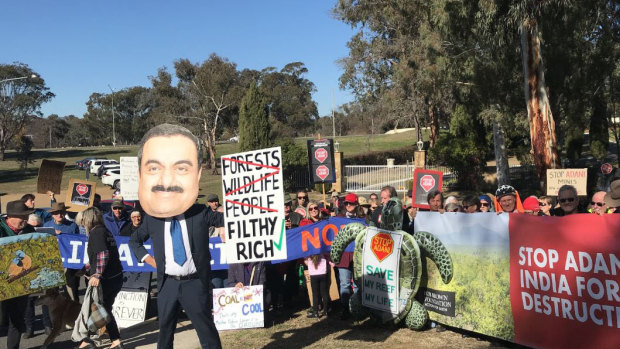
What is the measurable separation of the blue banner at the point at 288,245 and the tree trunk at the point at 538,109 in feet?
43.6

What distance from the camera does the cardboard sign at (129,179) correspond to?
1084cm

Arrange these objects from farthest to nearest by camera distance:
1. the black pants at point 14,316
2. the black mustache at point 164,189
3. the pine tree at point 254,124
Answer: the pine tree at point 254,124
the black pants at point 14,316
the black mustache at point 164,189

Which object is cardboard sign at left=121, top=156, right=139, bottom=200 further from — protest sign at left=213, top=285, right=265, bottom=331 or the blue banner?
protest sign at left=213, top=285, right=265, bottom=331

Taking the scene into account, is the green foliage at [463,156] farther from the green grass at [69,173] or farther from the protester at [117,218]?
the protester at [117,218]

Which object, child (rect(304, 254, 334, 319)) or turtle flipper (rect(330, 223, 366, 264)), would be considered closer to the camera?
turtle flipper (rect(330, 223, 366, 264))

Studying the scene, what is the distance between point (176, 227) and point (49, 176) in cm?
730

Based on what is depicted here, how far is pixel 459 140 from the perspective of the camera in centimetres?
2812

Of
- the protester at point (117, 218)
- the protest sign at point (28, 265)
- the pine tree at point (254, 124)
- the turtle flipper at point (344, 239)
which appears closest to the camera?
the protest sign at point (28, 265)

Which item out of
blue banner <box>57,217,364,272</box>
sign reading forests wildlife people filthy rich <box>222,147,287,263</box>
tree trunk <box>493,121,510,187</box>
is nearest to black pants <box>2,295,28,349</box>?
blue banner <box>57,217,364,272</box>

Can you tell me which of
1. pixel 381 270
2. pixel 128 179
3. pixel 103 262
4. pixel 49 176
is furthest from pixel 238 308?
pixel 49 176

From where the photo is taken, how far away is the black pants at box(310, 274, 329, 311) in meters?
7.61

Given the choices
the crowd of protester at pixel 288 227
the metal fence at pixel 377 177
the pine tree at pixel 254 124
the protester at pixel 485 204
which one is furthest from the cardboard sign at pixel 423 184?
the pine tree at pixel 254 124

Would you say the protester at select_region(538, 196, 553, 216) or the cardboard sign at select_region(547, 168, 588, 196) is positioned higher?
the cardboard sign at select_region(547, 168, 588, 196)

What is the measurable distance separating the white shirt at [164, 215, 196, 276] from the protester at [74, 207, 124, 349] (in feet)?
5.01
